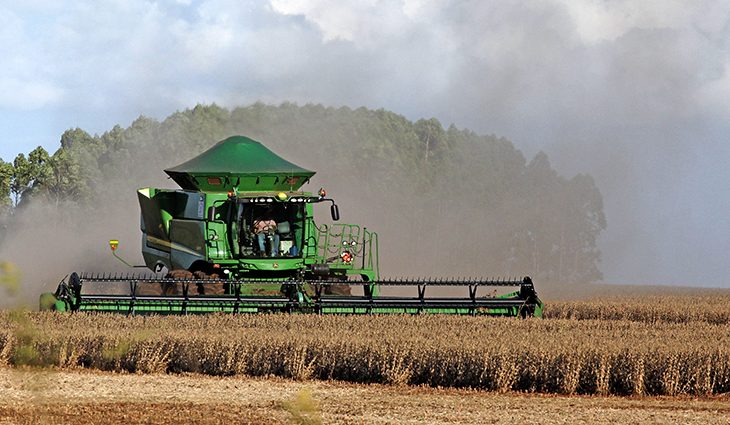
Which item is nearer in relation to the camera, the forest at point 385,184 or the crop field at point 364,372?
the crop field at point 364,372

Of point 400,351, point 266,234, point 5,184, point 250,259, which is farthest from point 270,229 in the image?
point 5,184

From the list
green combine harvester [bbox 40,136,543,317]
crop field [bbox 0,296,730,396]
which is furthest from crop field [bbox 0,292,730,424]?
green combine harvester [bbox 40,136,543,317]

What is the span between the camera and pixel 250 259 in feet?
66.5

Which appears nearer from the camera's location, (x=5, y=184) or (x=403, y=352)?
(x=403, y=352)

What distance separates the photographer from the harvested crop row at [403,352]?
13.8m

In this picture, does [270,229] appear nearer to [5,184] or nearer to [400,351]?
[400,351]

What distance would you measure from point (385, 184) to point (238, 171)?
2646 cm

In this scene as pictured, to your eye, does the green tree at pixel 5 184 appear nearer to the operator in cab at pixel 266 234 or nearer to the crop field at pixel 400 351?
the operator in cab at pixel 266 234

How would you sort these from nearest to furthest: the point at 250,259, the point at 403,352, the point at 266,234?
the point at 403,352 → the point at 250,259 → the point at 266,234

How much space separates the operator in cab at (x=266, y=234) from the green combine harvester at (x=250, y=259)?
17mm

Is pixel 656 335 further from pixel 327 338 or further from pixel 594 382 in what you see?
pixel 327 338

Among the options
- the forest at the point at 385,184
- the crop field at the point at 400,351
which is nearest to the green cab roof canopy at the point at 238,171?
the crop field at the point at 400,351

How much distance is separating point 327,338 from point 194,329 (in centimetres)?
200

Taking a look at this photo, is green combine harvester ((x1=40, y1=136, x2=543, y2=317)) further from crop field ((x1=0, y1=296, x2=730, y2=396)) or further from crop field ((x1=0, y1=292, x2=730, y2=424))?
crop field ((x1=0, y1=292, x2=730, y2=424))
